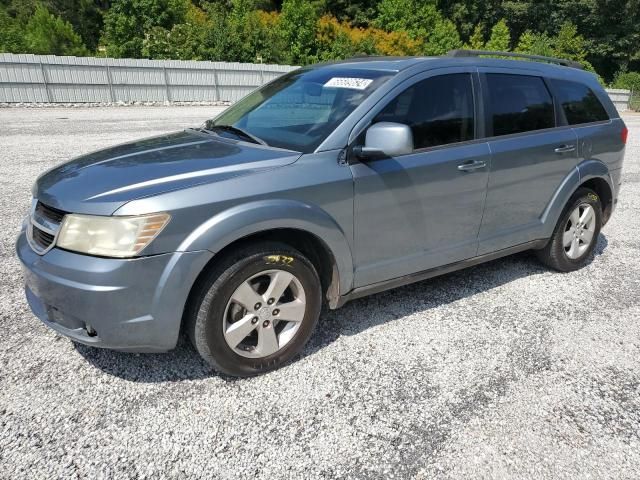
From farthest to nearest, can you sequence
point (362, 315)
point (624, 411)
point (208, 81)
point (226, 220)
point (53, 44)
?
point (53, 44) < point (208, 81) < point (362, 315) < point (624, 411) < point (226, 220)

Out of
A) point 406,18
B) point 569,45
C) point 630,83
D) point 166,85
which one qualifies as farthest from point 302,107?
point 569,45

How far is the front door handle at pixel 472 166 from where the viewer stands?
3363 millimetres

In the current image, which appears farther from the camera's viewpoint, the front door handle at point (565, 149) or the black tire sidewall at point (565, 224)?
the black tire sidewall at point (565, 224)

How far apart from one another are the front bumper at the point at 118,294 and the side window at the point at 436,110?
60.6 inches

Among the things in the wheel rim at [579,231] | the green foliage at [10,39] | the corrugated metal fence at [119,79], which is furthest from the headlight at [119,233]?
the green foliage at [10,39]

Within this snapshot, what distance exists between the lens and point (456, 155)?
334 centimetres

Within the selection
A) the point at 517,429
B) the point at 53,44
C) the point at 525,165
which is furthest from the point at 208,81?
the point at 517,429

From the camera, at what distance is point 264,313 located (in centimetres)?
276

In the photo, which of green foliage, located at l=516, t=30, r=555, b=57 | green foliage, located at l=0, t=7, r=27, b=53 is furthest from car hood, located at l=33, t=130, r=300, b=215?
green foliage, located at l=516, t=30, r=555, b=57

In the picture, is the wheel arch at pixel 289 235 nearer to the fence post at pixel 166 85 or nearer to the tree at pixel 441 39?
the fence post at pixel 166 85

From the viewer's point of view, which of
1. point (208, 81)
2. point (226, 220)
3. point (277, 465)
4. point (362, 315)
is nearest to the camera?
point (277, 465)

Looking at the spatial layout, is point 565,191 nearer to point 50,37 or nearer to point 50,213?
point 50,213

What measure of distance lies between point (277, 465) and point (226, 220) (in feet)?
3.84

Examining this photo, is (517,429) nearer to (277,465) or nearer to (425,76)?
(277,465)
